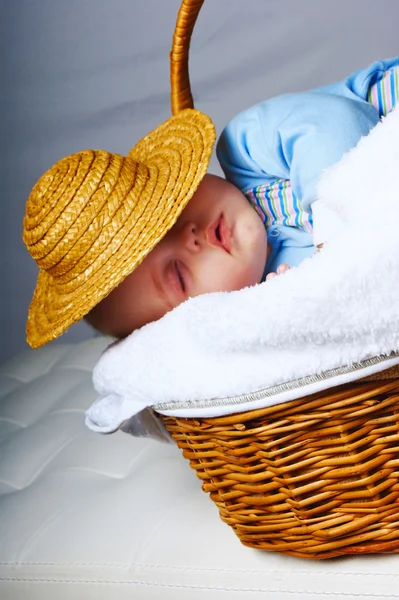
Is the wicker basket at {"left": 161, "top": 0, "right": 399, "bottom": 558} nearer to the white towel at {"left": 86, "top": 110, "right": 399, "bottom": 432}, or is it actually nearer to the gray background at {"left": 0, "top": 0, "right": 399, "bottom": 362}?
the white towel at {"left": 86, "top": 110, "right": 399, "bottom": 432}

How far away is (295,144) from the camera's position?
3.73 feet

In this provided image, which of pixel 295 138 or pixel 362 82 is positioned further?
pixel 362 82

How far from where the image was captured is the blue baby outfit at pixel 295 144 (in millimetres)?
1107

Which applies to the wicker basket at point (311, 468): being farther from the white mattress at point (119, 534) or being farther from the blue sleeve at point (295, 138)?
the blue sleeve at point (295, 138)

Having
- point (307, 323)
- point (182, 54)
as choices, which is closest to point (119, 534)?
point (307, 323)

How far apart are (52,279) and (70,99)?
1.19 m

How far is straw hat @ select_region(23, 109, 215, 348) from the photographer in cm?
103

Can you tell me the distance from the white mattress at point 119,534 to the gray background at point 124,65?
0.87m

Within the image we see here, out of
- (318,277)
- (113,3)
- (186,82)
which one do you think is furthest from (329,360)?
(113,3)

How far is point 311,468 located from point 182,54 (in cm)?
71

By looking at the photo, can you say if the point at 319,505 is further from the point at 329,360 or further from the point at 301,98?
the point at 301,98

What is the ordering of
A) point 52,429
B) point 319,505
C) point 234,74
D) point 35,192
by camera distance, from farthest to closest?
1. point 234,74
2. point 52,429
3. point 35,192
4. point 319,505

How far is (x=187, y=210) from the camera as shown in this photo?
46.3 inches

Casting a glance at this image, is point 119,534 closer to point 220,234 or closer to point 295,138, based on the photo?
point 220,234
